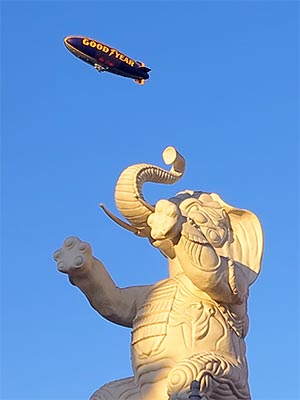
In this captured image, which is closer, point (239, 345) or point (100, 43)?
point (239, 345)

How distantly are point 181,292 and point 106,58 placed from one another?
9875mm

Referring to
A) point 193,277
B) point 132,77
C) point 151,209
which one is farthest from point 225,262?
point 132,77

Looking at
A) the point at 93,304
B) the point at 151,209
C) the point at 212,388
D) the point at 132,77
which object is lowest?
the point at 212,388

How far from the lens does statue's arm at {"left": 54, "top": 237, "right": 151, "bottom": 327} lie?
259 inches

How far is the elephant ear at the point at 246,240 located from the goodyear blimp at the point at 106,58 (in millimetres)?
9068

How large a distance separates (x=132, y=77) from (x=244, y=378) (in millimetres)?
10325

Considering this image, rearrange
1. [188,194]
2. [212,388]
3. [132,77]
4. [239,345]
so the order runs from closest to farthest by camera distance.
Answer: [212,388] → [239,345] → [188,194] → [132,77]

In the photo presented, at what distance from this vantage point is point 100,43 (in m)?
16.5

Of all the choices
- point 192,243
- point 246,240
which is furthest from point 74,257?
point 246,240

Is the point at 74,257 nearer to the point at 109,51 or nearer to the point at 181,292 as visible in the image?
the point at 181,292

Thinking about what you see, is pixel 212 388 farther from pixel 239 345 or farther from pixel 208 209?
pixel 208 209

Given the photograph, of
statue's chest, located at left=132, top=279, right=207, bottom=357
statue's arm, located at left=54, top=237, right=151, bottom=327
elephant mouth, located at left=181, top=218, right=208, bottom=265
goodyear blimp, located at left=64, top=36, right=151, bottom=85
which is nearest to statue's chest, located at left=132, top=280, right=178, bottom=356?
statue's chest, located at left=132, top=279, right=207, bottom=357

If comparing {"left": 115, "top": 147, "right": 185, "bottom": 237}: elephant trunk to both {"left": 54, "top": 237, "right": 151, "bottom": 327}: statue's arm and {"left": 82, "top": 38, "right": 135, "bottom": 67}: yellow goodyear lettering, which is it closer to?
{"left": 54, "top": 237, "right": 151, "bottom": 327}: statue's arm

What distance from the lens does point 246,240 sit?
6.96 meters
